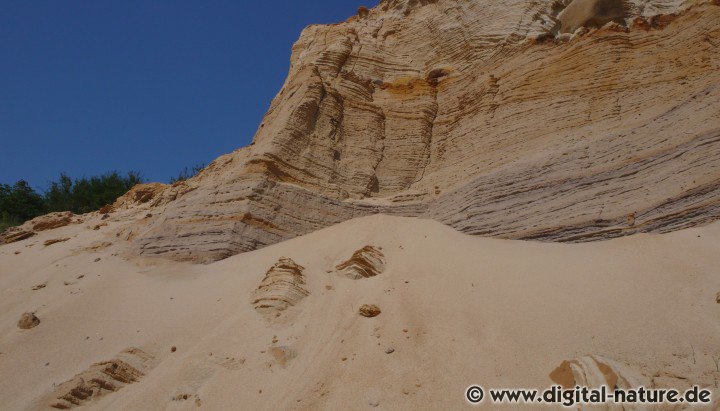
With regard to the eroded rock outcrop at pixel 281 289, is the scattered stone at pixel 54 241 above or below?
above

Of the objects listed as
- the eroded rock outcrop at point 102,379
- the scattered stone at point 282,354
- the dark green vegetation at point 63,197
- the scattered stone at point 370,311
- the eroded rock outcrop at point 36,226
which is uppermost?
the dark green vegetation at point 63,197

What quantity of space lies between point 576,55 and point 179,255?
861 cm

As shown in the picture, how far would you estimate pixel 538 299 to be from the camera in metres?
4.66

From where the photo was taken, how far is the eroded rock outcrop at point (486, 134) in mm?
6328

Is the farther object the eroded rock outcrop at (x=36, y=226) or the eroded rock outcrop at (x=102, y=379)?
the eroded rock outcrop at (x=36, y=226)

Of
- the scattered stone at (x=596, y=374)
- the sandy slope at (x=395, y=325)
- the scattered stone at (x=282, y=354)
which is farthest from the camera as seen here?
the scattered stone at (x=282, y=354)

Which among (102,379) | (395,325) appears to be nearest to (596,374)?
(395,325)

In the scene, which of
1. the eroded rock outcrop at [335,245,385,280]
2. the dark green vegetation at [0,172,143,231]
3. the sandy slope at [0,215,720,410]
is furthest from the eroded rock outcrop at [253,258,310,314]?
the dark green vegetation at [0,172,143,231]

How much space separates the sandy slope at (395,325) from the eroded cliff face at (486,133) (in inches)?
34.9

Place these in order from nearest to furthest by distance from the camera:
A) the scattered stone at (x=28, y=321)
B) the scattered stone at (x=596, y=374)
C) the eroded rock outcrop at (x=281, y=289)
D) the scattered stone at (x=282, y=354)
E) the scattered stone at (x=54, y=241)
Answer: the scattered stone at (x=596, y=374), the scattered stone at (x=282, y=354), the eroded rock outcrop at (x=281, y=289), the scattered stone at (x=28, y=321), the scattered stone at (x=54, y=241)

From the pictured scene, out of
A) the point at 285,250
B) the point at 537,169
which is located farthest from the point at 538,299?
the point at 285,250

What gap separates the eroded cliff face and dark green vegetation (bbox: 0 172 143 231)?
12.0 meters

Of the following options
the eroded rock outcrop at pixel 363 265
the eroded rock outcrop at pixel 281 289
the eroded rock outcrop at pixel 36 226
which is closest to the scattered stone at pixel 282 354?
the eroded rock outcrop at pixel 281 289

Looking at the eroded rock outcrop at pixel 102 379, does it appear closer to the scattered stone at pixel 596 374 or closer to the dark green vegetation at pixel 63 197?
the scattered stone at pixel 596 374
